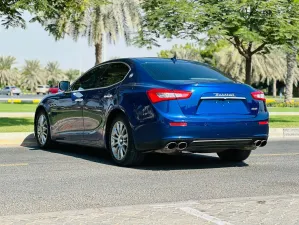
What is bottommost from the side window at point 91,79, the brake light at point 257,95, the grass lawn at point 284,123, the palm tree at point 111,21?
the grass lawn at point 284,123

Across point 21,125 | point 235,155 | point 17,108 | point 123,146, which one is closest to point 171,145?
point 123,146

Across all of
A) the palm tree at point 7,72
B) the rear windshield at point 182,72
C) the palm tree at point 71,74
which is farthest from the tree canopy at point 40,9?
the palm tree at point 71,74

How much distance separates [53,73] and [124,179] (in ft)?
318

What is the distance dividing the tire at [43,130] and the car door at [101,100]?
1.53 meters

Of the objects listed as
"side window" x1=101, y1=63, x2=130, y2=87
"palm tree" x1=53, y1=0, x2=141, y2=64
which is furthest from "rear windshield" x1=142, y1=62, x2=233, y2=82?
"palm tree" x1=53, y1=0, x2=141, y2=64

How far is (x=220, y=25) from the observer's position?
19.2 meters

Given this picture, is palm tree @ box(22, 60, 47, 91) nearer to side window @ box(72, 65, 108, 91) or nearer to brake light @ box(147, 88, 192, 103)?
side window @ box(72, 65, 108, 91)

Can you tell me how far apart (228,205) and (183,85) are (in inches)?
116

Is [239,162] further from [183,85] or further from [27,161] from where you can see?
[27,161]

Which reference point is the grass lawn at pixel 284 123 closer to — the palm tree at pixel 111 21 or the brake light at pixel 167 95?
the brake light at pixel 167 95

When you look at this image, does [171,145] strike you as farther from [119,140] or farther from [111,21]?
[111,21]

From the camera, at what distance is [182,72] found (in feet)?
30.4

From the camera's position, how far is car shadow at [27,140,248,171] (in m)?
9.31

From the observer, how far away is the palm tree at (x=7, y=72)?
96.0 m
